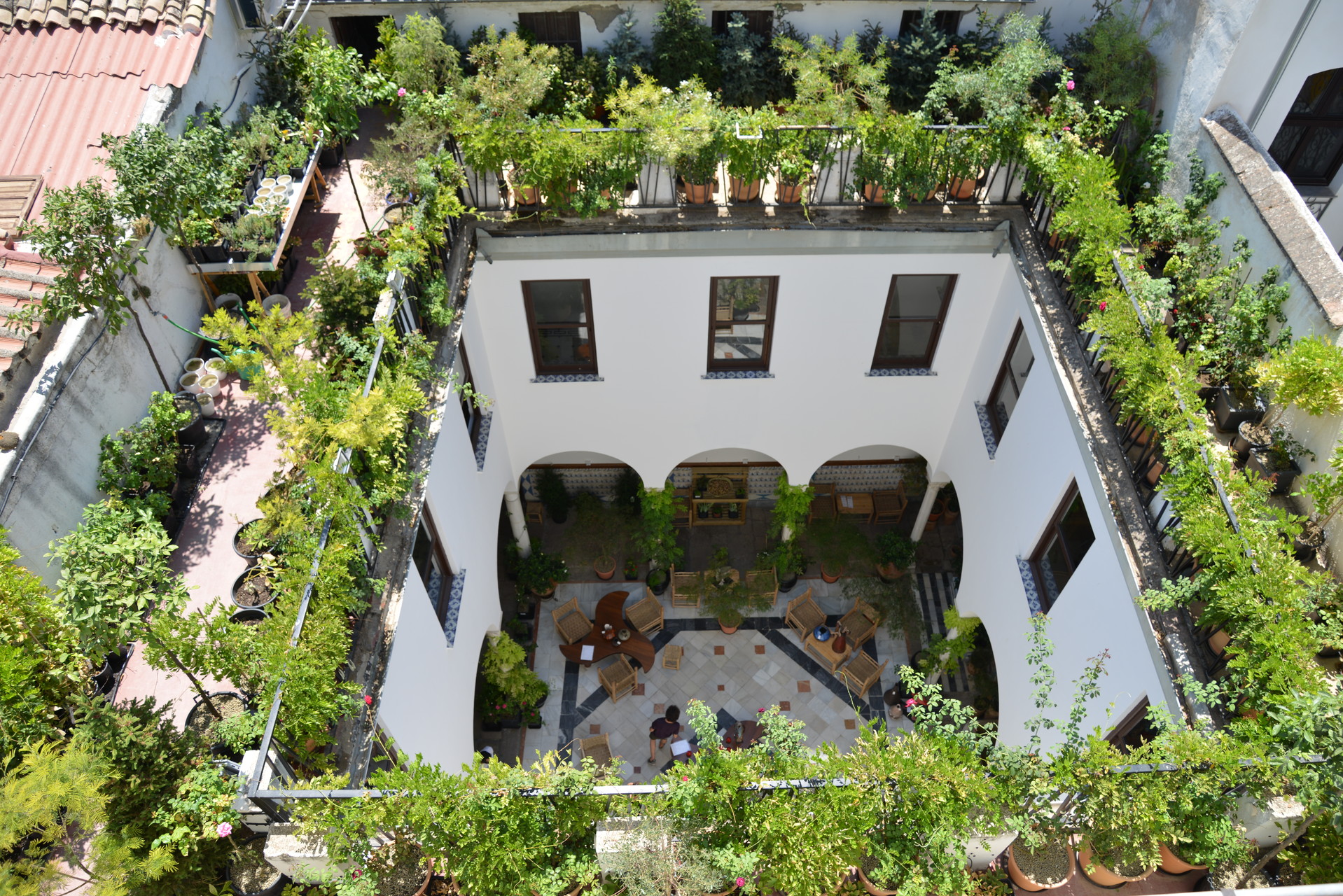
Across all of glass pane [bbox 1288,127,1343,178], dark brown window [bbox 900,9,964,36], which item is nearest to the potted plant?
dark brown window [bbox 900,9,964,36]

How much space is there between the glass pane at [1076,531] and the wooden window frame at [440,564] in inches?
280

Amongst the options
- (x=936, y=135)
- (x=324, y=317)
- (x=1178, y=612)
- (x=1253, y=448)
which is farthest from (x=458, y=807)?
(x=936, y=135)

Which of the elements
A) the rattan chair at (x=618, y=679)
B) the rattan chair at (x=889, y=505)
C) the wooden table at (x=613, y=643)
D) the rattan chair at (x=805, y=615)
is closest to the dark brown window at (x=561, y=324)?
the wooden table at (x=613, y=643)

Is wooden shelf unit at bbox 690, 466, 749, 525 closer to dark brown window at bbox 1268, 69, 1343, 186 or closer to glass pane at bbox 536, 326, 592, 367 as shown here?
glass pane at bbox 536, 326, 592, 367

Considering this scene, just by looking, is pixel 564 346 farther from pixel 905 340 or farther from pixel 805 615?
pixel 805 615

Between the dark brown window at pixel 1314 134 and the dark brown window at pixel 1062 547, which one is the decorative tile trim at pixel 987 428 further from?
the dark brown window at pixel 1314 134

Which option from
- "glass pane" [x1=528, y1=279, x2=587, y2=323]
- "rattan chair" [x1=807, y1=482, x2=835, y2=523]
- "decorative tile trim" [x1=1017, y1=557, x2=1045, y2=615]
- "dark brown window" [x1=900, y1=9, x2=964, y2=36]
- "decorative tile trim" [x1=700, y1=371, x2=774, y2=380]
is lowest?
"rattan chair" [x1=807, y1=482, x2=835, y2=523]

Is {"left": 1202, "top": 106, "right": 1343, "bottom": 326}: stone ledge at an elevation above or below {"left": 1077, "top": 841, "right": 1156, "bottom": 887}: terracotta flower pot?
A: above

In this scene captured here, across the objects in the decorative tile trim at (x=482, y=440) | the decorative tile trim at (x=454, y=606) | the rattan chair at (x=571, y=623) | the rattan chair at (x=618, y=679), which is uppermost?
the decorative tile trim at (x=482, y=440)

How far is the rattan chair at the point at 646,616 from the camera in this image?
15969 mm

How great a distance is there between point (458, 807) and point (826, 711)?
10.2 m

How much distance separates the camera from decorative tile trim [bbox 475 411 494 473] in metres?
12.3

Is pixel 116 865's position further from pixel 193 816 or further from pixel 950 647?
pixel 950 647

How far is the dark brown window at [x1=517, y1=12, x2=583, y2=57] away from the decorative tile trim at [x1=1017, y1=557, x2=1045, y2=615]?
928cm
